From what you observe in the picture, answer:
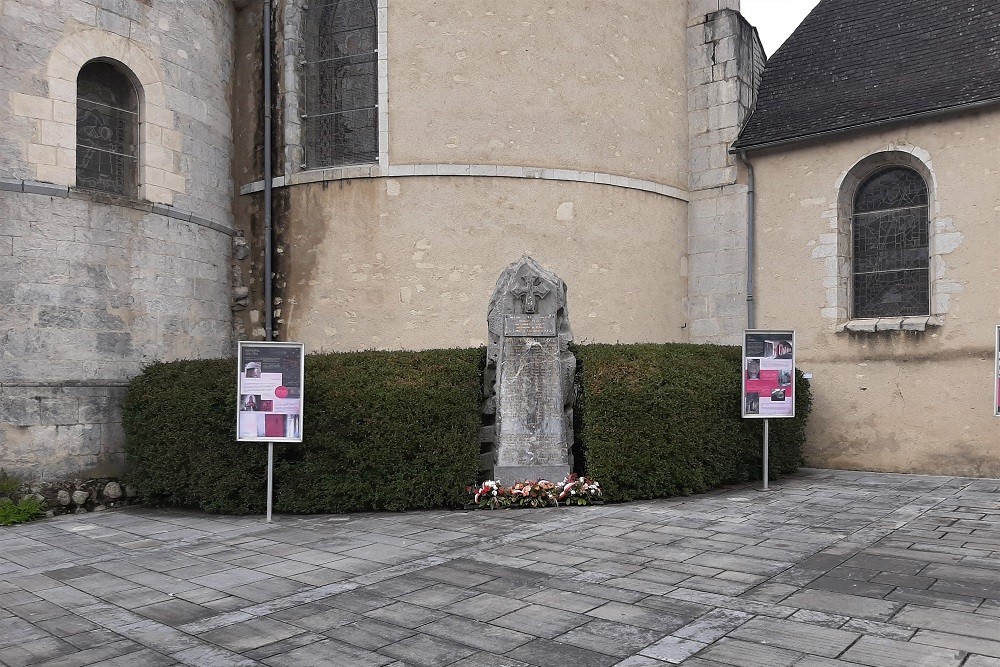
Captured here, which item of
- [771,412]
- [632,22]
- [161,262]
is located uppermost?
[632,22]

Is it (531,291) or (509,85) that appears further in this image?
(509,85)

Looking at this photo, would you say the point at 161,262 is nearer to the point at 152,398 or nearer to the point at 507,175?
the point at 152,398

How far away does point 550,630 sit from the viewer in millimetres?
4699

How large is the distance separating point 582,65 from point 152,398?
7612 millimetres

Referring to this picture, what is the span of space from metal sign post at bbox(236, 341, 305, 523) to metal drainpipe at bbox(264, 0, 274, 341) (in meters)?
3.94

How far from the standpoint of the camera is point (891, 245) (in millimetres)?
12180

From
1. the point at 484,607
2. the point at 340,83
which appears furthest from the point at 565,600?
the point at 340,83

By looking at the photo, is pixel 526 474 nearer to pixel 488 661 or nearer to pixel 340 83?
pixel 488 661

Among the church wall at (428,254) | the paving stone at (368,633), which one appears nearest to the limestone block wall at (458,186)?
the church wall at (428,254)

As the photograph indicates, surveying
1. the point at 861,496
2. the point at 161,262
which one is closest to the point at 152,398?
the point at 161,262

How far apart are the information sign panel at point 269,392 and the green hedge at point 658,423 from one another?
3058mm

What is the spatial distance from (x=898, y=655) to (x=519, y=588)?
7.53 ft

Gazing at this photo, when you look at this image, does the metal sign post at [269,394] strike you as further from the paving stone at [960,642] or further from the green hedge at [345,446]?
the paving stone at [960,642]

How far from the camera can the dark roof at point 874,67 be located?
1156 centimetres
